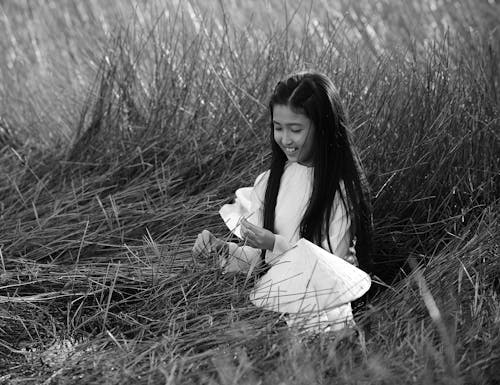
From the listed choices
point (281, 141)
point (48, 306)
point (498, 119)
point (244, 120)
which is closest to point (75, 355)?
point (48, 306)

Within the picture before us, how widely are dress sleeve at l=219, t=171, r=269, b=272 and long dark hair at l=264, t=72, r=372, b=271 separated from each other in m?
0.14

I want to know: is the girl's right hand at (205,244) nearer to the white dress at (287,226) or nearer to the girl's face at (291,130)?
the white dress at (287,226)

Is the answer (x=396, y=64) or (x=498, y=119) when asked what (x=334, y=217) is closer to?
(x=498, y=119)

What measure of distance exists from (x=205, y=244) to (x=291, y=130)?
0.98 ft

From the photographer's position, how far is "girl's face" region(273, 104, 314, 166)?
209cm

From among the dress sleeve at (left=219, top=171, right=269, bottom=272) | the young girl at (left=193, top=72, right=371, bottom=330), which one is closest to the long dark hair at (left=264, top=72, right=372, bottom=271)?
the young girl at (left=193, top=72, right=371, bottom=330)

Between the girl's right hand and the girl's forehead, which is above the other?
the girl's forehead

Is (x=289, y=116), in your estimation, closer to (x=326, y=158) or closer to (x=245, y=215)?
(x=326, y=158)

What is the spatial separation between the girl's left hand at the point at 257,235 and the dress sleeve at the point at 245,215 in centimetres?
5

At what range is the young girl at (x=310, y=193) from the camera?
82.4 inches

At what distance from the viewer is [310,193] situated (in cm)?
213

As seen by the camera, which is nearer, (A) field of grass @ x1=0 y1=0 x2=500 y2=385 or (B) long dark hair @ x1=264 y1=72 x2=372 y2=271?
(A) field of grass @ x1=0 y1=0 x2=500 y2=385

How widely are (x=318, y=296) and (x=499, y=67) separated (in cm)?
116

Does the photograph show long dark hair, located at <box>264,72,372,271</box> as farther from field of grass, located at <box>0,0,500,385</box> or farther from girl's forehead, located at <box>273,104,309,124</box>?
field of grass, located at <box>0,0,500,385</box>
